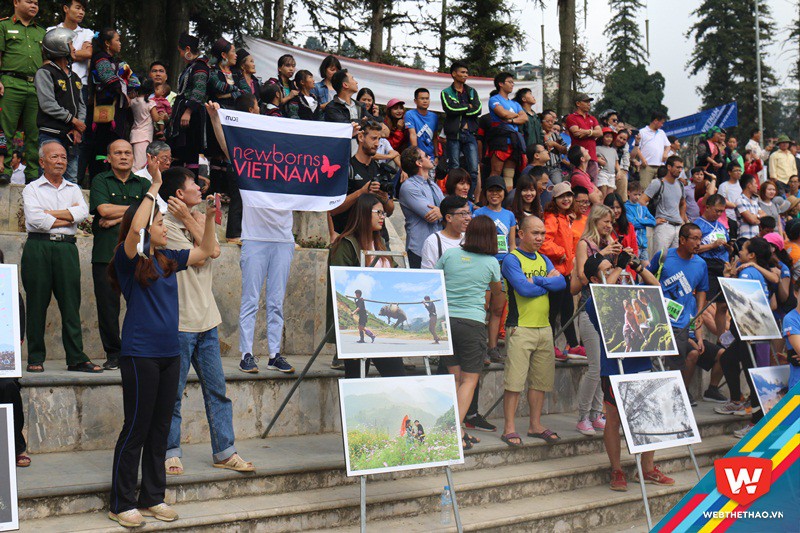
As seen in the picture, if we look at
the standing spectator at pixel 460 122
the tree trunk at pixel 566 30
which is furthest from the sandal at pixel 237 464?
the tree trunk at pixel 566 30

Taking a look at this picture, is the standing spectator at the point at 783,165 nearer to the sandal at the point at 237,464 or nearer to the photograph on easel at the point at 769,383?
the photograph on easel at the point at 769,383

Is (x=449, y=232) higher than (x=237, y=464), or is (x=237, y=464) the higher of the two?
(x=449, y=232)

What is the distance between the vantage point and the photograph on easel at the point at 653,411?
606 centimetres

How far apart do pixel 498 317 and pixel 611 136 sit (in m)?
6.09

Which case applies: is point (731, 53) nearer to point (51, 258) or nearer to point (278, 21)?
point (278, 21)

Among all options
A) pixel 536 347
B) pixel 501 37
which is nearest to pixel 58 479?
pixel 536 347

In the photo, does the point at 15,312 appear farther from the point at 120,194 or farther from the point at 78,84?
the point at 78,84

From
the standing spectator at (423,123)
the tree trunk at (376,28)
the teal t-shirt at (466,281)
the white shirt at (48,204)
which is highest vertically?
the tree trunk at (376,28)

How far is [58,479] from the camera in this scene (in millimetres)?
4938

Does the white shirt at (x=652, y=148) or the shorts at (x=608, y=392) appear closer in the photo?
the shorts at (x=608, y=392)

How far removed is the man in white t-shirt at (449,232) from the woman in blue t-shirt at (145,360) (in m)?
2.67

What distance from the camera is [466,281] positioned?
6566mm

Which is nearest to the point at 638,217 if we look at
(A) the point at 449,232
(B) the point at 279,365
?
(A) the point at 449,232

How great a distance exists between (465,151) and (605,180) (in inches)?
123
